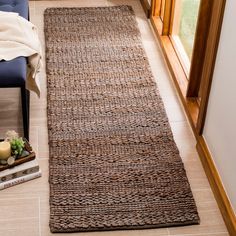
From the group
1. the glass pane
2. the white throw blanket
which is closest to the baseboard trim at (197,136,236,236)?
the white throw blanket

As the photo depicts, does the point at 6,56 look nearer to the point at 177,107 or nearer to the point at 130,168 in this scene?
the point at 130,168

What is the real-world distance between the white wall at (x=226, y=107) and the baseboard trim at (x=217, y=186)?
28mm

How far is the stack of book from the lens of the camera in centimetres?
220

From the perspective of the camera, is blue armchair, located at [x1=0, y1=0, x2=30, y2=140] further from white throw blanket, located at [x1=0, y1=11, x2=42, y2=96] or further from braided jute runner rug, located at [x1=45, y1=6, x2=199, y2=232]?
braided jute runner rug, located at [x1=45, y1=6, x2=199, y2=232]

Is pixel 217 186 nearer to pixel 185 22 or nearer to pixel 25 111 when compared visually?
pixel 25 111

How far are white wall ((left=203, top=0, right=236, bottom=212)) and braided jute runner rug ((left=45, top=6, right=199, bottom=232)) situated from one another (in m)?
0.20

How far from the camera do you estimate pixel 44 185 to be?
7.39 feet

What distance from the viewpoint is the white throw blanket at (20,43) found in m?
2.41

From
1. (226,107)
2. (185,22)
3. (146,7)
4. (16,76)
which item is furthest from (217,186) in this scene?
(146,7)

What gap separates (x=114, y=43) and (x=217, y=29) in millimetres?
1346

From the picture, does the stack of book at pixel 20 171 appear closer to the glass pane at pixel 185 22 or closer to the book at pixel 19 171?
the book at pixel 19 171

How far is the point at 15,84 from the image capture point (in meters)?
2.26

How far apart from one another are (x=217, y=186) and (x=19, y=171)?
35.8 inches

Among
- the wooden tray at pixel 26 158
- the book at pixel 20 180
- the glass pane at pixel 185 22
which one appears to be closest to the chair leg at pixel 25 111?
the wooden tray at pixel 26 158
